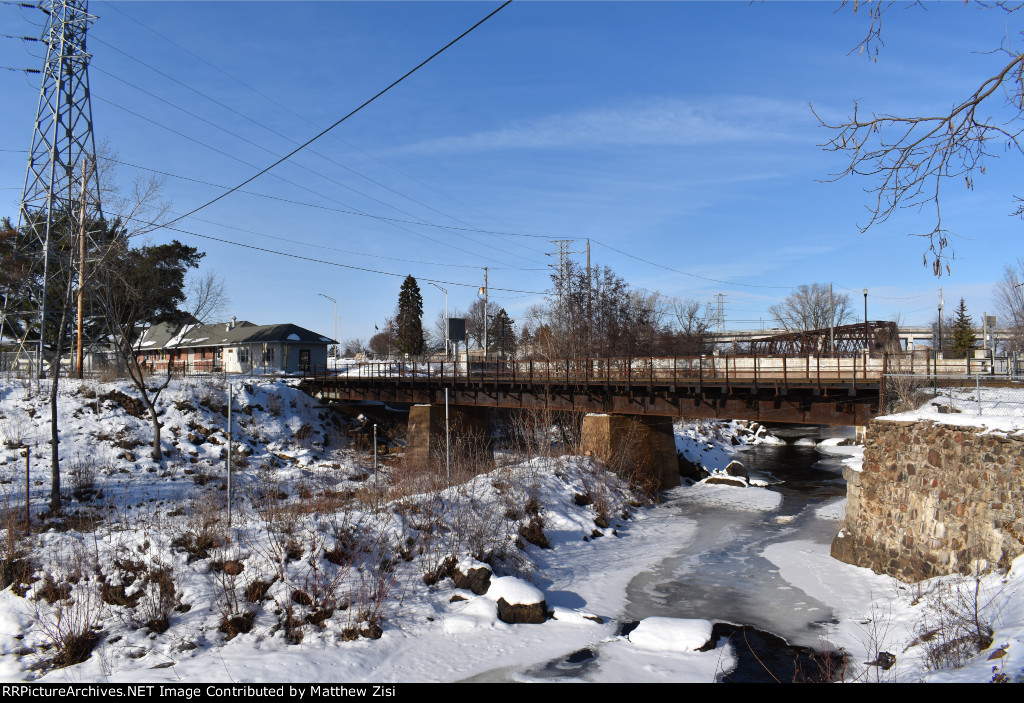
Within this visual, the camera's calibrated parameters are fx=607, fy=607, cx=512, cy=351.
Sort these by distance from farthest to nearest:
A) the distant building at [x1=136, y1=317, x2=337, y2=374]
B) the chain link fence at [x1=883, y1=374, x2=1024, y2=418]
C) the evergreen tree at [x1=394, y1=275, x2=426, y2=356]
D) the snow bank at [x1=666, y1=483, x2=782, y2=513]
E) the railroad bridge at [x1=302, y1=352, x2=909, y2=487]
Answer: the evergreen tree at [x1=394, y1=275, x2=426, y2=356] → the distant building at [x1=136, y1=317, x2=337, y2=374] → the snow bank at [x1=666, y1=483, x2=782, y2=513] → the railroad bridge at [x1=302, y1=352, x2=909, y2=487] → the chain link fence at [x1=883, y1=374, x2=1024, y2=418]

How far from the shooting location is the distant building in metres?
57.5

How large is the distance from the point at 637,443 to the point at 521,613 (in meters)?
16.9

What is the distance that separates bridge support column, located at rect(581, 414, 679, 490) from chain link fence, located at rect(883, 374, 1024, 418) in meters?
9.82

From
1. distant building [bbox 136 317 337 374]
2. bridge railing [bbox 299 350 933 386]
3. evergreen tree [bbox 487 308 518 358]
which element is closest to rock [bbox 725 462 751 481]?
bridge railing [bbox 299 350 933 386]

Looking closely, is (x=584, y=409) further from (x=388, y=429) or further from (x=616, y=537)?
(x=388, y=429)

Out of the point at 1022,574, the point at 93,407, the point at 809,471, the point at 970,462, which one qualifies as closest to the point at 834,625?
the point at 1022,574

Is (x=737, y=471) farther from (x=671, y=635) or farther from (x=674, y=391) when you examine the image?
(x=671, y=635)

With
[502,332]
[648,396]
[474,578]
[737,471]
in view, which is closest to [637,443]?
[648,396]

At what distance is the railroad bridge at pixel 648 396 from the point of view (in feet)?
72.4

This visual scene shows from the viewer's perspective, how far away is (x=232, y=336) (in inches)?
2485

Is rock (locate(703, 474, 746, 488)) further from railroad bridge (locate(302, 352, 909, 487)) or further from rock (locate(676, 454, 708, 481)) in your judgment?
rock (locate(676, 454, 708, 481))

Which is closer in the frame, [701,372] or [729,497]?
[701,372]

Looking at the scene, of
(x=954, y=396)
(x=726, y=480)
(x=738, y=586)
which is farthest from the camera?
(x=726, y=480)
